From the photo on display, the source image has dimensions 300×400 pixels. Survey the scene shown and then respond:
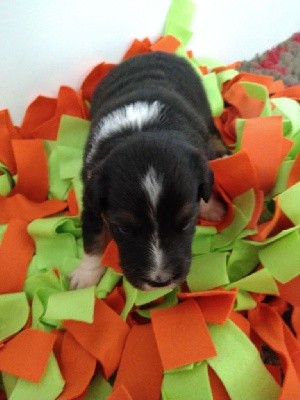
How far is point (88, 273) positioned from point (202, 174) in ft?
2.41

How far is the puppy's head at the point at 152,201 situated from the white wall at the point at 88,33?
124 cm

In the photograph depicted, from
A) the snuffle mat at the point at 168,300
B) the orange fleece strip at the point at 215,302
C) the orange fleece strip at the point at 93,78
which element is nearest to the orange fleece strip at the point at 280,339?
the snuffle mat at the point at 168,300

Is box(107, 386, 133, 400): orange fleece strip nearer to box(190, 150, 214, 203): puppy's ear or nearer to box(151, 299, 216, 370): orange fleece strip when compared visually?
box(151, 299, 216, 370): orange fleece strip

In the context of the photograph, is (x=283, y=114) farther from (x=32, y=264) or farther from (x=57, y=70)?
(x=32, y=264)

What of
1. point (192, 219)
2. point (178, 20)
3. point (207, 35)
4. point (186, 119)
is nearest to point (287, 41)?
point (207, 35)

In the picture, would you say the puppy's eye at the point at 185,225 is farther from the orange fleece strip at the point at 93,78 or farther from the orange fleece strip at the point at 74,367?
the orange fleece strip at the point at 93,78

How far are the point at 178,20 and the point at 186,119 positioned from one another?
1.23m

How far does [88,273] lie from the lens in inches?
87.7

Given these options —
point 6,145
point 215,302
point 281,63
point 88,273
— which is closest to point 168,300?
point 215,302

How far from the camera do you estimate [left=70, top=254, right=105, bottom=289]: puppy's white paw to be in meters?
2.22

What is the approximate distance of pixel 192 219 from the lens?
181 centimetres

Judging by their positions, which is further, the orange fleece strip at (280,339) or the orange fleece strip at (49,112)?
the orange fleece strip at (49,112)

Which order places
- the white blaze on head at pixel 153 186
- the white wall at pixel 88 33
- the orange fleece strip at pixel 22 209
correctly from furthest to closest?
the white wall at pixel 88 33
the orange fleece strip at pixel 22 209
the white blaze on head at pixel 153 186

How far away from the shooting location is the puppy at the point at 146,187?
1655 mm
